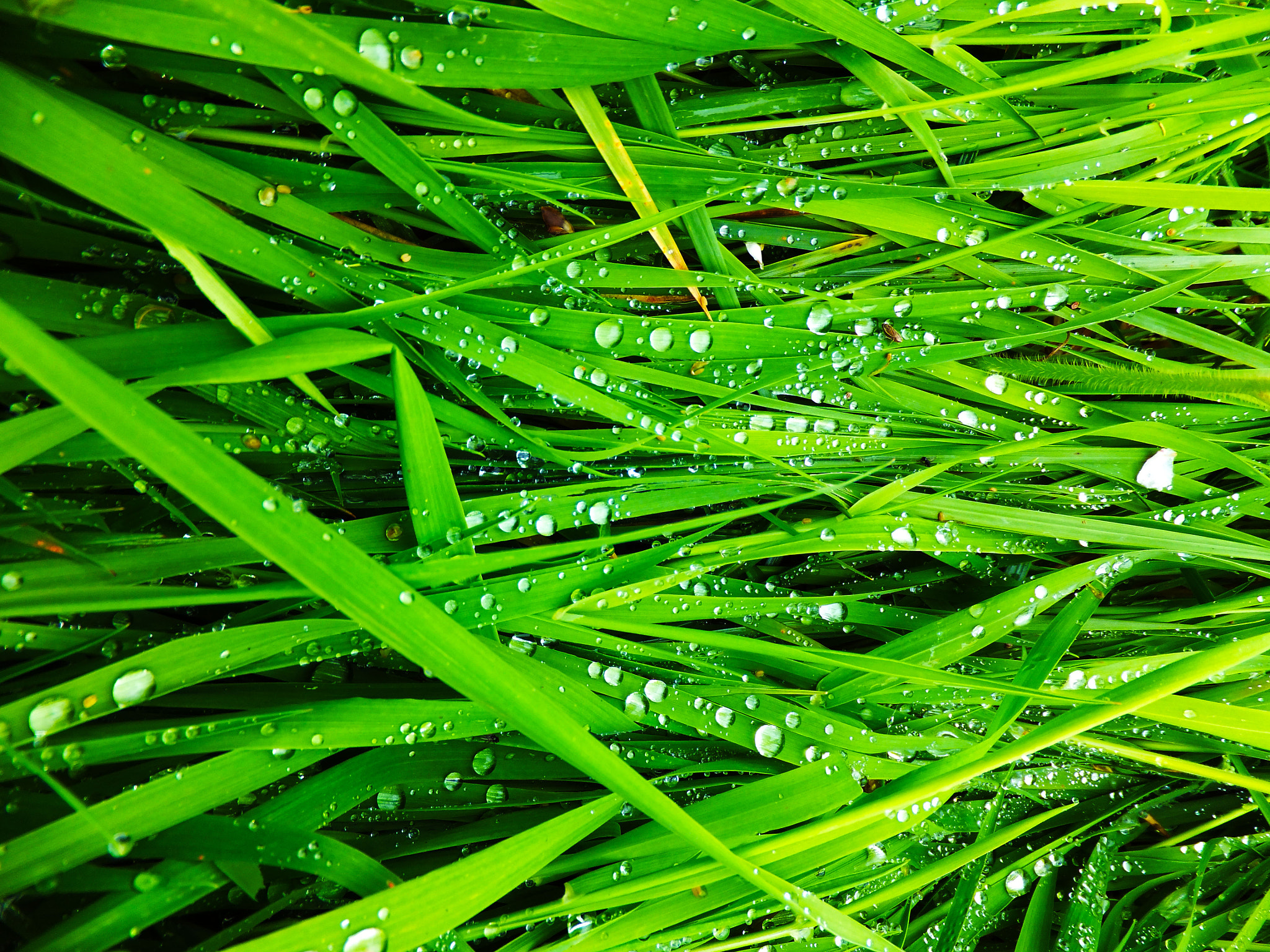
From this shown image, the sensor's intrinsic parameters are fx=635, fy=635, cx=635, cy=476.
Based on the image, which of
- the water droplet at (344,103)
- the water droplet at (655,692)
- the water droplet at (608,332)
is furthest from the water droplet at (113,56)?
the water droplet at (655,692)

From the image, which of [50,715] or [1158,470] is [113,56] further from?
[1158,470]

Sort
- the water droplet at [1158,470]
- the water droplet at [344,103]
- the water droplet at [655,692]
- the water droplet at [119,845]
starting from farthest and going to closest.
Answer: the water droplet at [1158,470], the water droplet at [655,692], the water droplet at [344,103], the water droplet at [119,845]

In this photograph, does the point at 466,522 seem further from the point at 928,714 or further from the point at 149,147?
the point at 928,714

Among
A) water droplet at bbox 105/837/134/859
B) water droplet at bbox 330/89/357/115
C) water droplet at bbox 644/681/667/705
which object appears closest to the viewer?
water droplet at bbox 105/837/134/859

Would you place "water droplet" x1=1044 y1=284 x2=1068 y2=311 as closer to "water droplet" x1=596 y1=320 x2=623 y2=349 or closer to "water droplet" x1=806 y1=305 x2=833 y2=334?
"water droplet" x1=806 y1=305 x2=833 y2=334

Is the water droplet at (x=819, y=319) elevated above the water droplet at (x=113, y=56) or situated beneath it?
situated beneath

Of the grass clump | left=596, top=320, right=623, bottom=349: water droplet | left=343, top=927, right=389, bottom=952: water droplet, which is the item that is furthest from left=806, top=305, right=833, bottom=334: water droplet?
left=343, top=927, right=389, bottom=952: water droplet

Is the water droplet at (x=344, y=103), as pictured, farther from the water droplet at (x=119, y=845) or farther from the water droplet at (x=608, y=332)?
the water droplet at (x=119, y=845)
